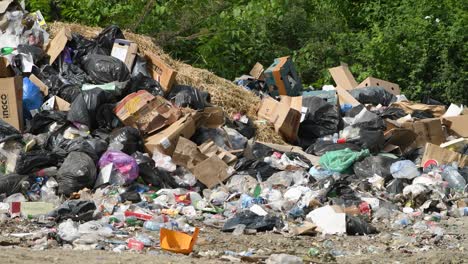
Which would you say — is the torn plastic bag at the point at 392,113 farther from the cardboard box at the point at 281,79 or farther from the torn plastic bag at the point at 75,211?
the torn plastic bag at the point at 75,211

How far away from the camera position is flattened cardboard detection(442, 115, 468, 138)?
1114cm

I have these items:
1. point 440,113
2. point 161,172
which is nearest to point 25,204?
point 161,172

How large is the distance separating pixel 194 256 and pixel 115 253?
528 millimetres

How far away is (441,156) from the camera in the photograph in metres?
9.76

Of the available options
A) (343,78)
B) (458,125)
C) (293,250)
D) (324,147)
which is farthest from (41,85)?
(458,125)

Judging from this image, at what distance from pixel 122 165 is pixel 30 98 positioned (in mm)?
1648

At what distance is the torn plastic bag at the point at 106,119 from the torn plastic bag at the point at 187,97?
956mm

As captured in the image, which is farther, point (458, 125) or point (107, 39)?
point (458, 125)

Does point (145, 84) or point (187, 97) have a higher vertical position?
point (145, 84)

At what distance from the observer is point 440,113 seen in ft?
38.0

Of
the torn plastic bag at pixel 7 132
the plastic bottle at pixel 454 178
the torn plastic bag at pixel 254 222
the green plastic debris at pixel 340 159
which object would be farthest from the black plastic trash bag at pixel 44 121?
the plastic bottle at pixel 454 178

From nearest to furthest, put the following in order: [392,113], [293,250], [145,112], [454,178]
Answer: [293,250] < [454,178] < [145,112] < [392,113]

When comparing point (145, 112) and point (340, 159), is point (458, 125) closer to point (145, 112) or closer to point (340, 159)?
point (340, 159)

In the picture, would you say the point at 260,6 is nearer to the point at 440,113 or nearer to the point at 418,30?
the point at 418,30
